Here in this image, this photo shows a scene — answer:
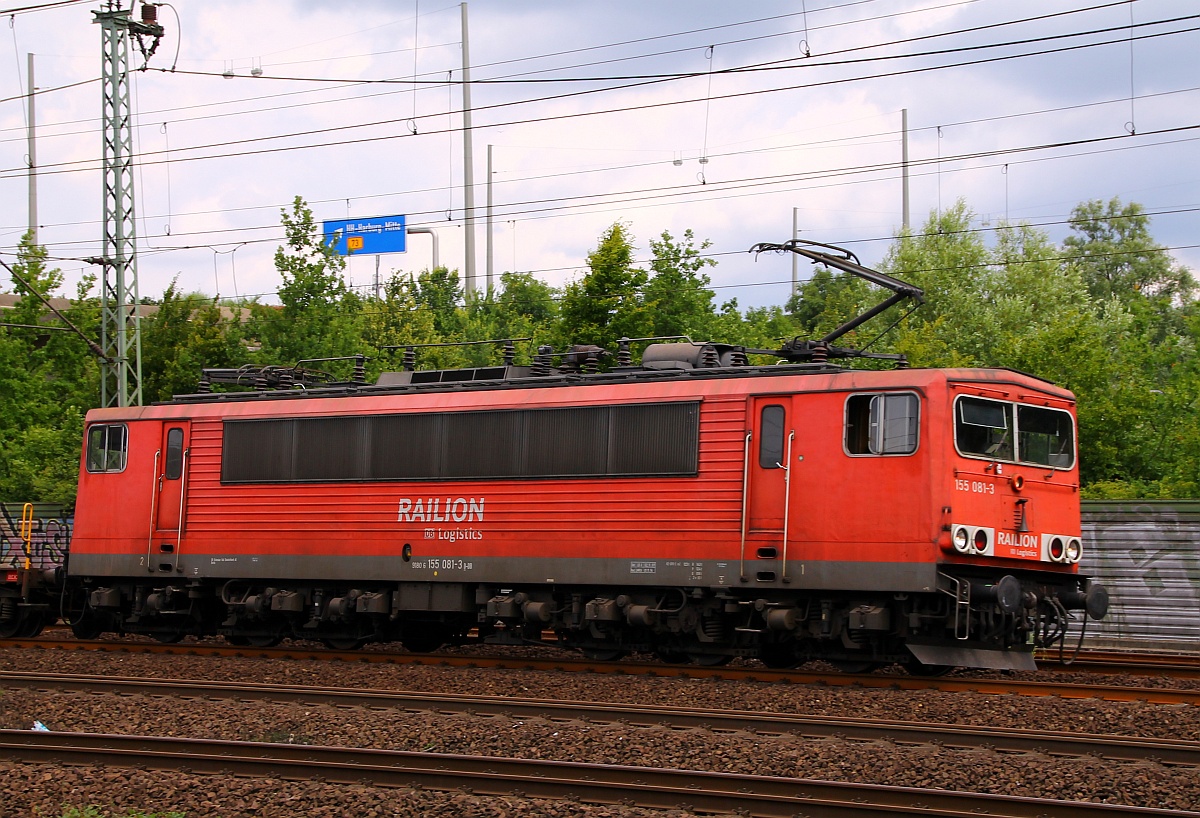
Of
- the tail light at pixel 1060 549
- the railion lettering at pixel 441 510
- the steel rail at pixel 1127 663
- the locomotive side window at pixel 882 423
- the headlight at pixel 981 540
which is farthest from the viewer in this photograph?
the railion lettering at pixel 441 510

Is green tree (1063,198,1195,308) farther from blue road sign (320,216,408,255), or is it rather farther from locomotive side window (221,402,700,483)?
locomotive side window (221,402,700,483)

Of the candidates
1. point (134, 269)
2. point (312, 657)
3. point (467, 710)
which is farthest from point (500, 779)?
point (134, 269)

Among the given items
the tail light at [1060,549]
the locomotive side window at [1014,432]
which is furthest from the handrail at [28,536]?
the tail light at [1060,549]

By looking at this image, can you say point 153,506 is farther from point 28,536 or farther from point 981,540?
point 981,540

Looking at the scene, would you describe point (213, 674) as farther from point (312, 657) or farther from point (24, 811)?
point (24, 811)

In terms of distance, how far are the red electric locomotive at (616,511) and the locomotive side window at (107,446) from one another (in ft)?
0.14

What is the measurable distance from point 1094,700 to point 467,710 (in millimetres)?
6554

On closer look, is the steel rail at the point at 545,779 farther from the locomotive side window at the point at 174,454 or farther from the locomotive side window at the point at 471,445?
the locomotive side window at the point at 174,454

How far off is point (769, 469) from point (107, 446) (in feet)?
38.2

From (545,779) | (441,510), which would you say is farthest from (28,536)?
→ (545,779)

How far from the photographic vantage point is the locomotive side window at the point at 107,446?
21.2m

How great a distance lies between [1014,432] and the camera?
15.5m

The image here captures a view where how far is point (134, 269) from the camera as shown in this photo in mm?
26984

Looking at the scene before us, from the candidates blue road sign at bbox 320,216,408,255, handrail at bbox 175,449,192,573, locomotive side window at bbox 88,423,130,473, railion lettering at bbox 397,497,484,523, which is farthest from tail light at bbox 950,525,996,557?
blue road sign at bbox 320,216,408,255
